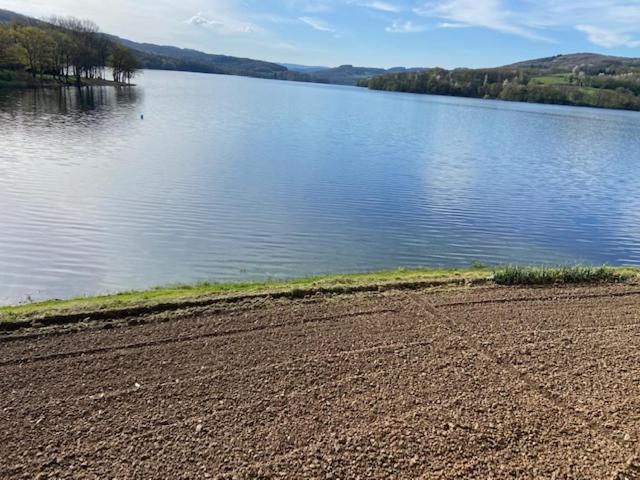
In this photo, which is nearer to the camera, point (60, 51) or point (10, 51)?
point (10, 51)

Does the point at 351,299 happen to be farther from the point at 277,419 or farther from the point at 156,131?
the point at 156,131

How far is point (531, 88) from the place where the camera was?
16388 centimetres

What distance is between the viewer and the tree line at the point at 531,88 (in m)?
154

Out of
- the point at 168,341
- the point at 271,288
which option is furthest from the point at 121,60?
the point at 168,341

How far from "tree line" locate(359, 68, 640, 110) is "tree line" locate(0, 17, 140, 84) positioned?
119 meters

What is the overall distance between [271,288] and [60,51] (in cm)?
9854

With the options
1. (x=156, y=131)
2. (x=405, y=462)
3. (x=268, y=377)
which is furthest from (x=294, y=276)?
(x=156, y=131)

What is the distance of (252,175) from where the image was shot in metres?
27.0

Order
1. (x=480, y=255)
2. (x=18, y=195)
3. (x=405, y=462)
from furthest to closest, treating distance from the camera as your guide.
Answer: (x=18, y=195)
(x=480, y=255)
(x=405, y=462)

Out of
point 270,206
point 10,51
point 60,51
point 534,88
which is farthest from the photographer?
point 534,88

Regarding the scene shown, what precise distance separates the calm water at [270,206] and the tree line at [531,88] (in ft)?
434

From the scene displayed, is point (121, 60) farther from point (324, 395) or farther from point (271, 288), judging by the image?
point (324, 395)

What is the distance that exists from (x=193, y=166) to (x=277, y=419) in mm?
24292

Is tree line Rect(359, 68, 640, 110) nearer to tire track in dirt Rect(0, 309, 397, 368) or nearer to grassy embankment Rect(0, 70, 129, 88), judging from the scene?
grassy embankment Rect(0, 70, 129, 88)
